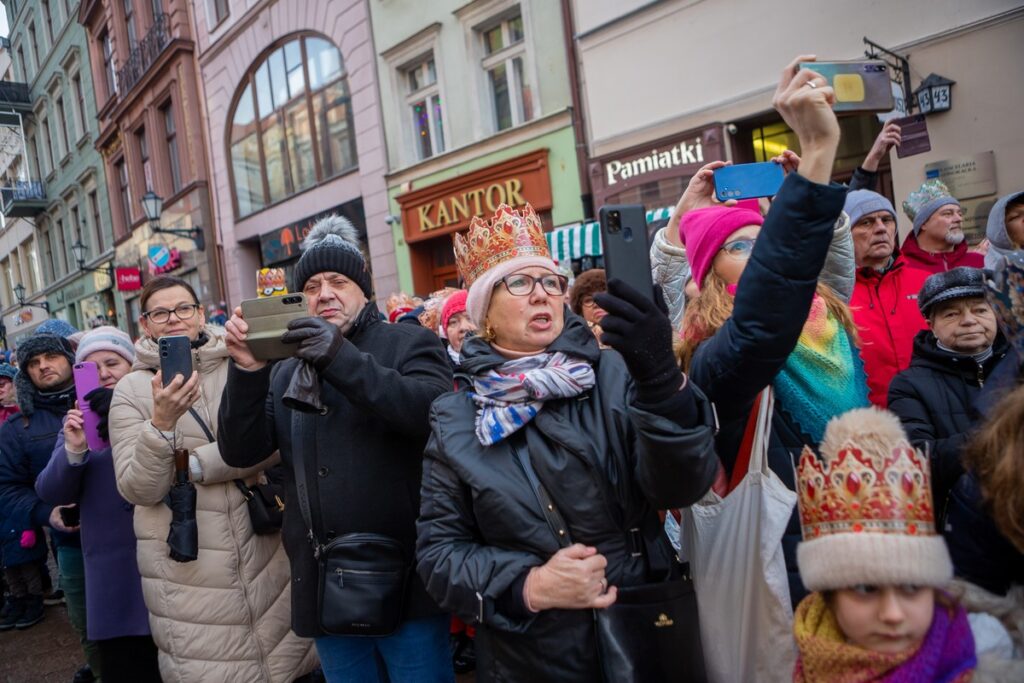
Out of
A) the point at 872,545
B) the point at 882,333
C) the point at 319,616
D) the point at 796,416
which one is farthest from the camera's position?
the point at 882,333

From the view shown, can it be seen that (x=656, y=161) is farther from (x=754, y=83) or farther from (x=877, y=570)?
(x=877, y=570)

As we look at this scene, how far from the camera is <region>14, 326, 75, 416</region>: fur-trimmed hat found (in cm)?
402

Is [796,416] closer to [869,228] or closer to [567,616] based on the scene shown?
[567,616]

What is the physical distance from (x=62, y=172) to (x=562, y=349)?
98.5 feet

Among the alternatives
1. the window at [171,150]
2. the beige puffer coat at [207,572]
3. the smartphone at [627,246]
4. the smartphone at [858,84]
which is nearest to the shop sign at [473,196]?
the beige puffer coat at [207,572]

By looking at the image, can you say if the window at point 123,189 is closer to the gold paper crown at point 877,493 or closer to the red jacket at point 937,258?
the red jacket at point 937,258

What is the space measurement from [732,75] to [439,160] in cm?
503

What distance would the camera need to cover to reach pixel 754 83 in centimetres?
780

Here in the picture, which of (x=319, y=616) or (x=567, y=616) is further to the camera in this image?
(x=319, y=616)

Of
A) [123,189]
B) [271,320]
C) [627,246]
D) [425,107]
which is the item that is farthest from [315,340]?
[123,189]

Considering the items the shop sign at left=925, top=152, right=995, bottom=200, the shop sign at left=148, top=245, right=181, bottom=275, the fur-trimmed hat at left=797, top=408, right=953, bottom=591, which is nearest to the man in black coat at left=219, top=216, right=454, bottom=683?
the fur-trimmed hat at left=797, top=408, right=953, bottom=591

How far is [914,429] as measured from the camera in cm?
219

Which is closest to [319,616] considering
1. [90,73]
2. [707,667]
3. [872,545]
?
[707,667]

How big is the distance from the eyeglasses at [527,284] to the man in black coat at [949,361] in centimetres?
116
